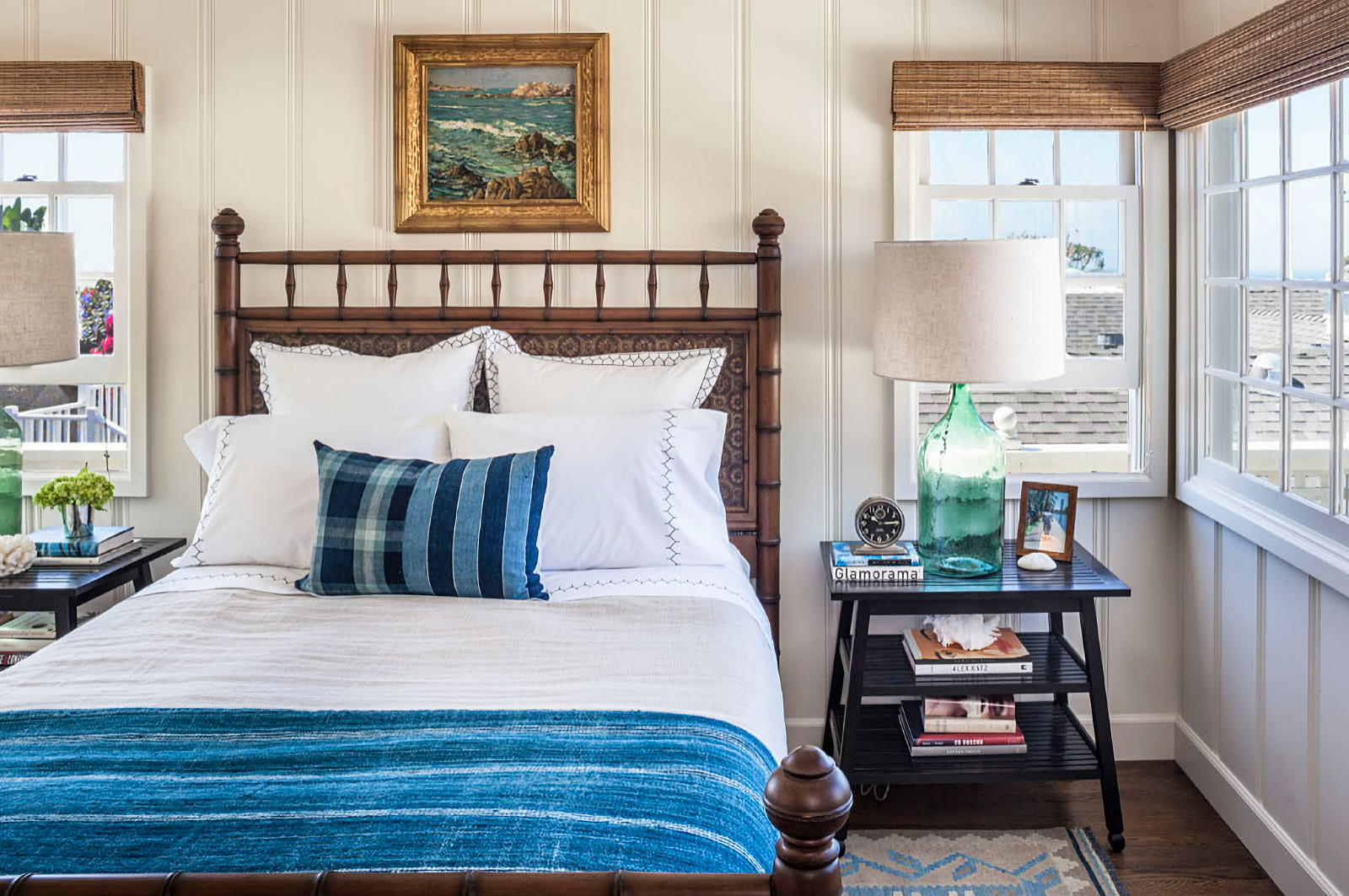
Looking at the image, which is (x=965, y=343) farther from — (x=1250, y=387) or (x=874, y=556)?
(x=1250, y=387)

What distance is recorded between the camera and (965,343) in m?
2.82

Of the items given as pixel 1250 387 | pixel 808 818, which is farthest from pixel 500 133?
pixel 808 818

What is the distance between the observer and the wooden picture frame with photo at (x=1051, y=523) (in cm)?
309

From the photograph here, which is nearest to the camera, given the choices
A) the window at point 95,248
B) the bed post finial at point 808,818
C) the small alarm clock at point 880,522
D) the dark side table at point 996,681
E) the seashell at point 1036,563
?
the bed post finial at point 808,818

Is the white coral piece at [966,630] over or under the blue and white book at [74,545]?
under

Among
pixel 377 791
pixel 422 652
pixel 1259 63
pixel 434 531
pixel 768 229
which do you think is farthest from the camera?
pixel 768 229

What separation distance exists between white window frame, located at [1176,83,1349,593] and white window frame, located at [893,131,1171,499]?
0.05 metres

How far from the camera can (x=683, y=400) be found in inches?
121

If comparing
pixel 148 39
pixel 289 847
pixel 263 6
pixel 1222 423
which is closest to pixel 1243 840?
pixel 1222 423

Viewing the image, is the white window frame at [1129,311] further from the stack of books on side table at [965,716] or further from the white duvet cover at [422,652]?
the white duvet cover at [422,652]

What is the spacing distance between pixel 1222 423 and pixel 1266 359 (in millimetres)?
311

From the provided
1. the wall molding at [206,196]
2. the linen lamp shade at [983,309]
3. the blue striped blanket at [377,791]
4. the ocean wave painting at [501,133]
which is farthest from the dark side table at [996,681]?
the wall molding at [206,196]

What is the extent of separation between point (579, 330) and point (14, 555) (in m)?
1.54

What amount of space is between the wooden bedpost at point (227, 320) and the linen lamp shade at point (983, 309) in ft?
5.99
